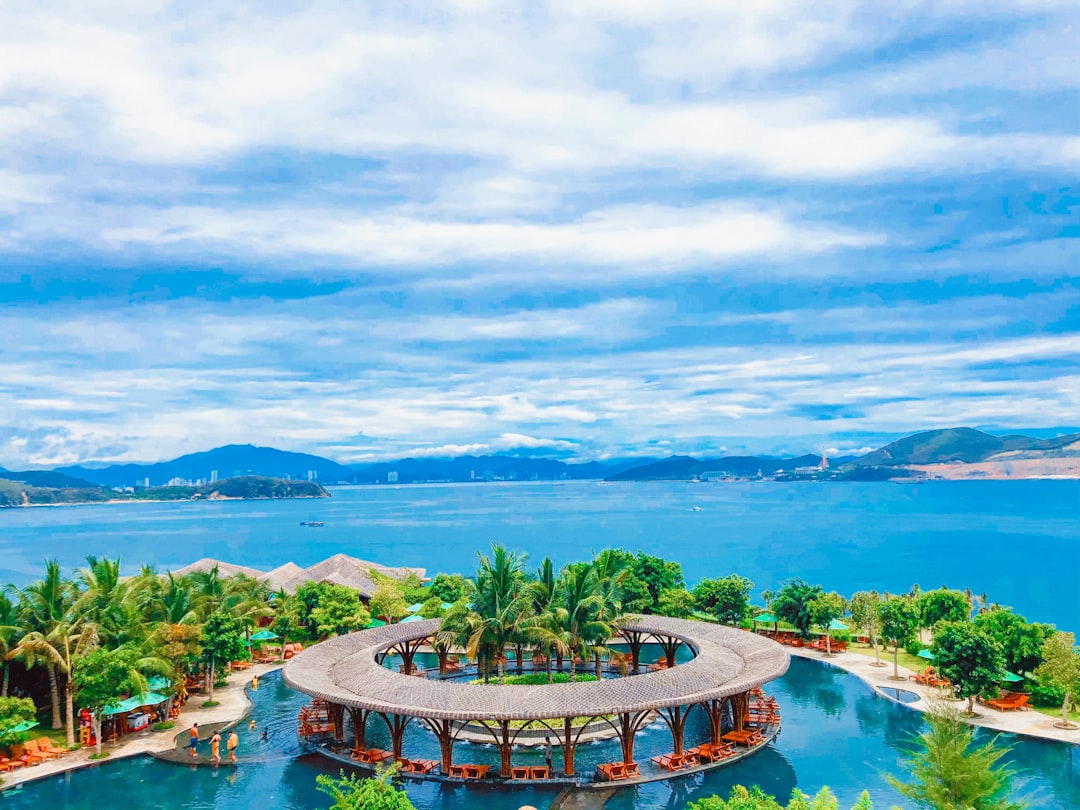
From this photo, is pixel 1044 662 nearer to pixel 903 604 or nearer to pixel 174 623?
pixel 903 604

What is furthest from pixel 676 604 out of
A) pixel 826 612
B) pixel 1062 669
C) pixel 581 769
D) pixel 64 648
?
pixel 64 648

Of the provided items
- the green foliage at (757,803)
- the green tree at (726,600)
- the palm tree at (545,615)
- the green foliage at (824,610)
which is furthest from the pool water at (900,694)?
the green foliage at (757,803)

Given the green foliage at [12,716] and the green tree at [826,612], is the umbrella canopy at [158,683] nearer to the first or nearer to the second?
the green foliage at [12,716]

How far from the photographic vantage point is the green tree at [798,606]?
1827 inches

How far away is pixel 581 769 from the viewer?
27.4m

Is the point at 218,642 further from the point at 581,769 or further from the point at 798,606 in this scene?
the point at 798,606

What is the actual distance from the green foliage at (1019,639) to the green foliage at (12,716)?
125 feet

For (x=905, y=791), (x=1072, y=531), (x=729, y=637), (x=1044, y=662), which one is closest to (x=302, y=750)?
(x=729, y=637)

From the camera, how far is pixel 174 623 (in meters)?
36.5

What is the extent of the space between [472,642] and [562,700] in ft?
23.3

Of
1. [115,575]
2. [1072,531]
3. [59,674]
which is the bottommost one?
[1072,531]

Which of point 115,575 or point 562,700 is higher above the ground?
point 115,575

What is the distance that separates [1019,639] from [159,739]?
35891 millimetres

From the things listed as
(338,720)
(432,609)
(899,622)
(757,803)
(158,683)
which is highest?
(757,803)
